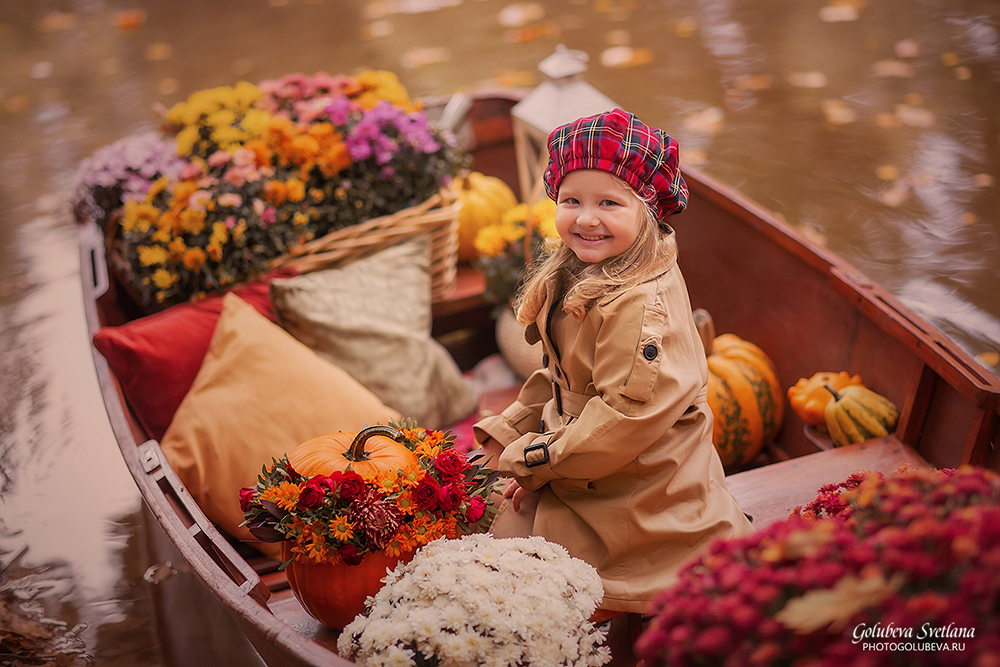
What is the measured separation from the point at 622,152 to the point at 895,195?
10.8 feet

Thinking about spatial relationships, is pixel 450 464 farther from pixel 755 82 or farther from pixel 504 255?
pixel 755 82

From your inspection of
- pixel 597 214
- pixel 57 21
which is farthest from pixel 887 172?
pixel 57 21

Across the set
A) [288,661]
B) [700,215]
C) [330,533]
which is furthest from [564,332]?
[700,215]

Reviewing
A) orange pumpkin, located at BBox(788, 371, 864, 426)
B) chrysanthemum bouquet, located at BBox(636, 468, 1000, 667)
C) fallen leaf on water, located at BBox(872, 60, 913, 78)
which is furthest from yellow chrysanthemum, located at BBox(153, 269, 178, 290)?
fallen leaf on water, located at BBox(872, 60, 913, 78)

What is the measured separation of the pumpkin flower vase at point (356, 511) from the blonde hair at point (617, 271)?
388 millimetres

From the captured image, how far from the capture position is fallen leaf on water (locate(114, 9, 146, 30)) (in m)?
7.41

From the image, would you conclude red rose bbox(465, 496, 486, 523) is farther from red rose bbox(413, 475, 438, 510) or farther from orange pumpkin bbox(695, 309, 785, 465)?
orange pumpkin bbox(695, 309, 785, 465)

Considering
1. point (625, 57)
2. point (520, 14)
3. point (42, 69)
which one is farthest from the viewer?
point (520, 14)

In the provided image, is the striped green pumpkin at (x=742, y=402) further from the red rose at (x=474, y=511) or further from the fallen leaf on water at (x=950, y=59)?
the fallen leaf on water at (x=950, y=59)

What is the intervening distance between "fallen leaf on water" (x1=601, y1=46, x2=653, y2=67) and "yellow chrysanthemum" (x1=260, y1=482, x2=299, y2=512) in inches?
197

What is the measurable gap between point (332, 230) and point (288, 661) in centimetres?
166

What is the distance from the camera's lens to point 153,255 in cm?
246

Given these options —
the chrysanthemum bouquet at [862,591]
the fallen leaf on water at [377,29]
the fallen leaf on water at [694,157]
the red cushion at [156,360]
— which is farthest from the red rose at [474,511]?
the fallen leaf on water at [377,29]

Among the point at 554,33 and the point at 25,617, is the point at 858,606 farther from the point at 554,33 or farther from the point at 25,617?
the point at 554,33
